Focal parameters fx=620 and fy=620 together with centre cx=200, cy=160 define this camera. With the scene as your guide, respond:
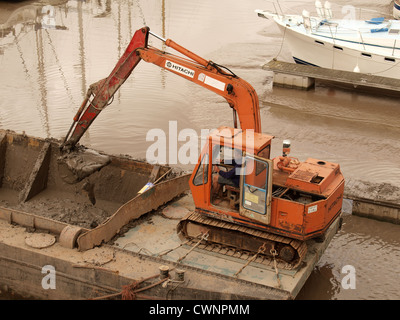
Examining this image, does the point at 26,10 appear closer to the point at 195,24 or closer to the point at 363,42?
the point at 195,24

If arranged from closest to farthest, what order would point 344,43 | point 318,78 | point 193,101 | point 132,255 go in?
1. point 132,255
2. point 193,101
3. point 318,78
4. point 344,43

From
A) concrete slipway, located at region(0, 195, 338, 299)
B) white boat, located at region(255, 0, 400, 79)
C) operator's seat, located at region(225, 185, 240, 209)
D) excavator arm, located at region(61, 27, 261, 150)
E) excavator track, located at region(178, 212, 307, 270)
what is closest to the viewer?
concrete slipway, located at region(0, 195, 338, 299)

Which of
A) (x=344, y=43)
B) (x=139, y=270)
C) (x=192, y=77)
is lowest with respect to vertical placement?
(x=139, y=270)

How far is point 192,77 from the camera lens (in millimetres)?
9797

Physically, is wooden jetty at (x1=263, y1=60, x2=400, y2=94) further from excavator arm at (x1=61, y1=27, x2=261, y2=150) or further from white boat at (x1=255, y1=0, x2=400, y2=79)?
excavator arm at (x1=61, y1=27, x2=261, y2=150)

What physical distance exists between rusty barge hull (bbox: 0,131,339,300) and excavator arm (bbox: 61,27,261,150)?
143 centimetres

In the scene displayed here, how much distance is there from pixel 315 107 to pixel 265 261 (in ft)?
30.8

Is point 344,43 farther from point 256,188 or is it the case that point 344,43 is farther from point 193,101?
point 256,188

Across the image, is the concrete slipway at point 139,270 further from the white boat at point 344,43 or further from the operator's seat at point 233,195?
the white boat at point 344,43

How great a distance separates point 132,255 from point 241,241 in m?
1.60

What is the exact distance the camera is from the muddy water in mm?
11094

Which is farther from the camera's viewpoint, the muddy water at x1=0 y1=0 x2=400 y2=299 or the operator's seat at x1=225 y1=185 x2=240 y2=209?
the muddy water at x1=0 y1=0 x2=400 y2=299

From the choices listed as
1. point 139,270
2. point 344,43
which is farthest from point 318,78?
point 139,270

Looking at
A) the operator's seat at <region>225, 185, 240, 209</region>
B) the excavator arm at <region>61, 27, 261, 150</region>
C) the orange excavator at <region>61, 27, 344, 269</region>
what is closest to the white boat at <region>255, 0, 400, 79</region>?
the excavator arm at <region>61, 27, 261, 150</region>
